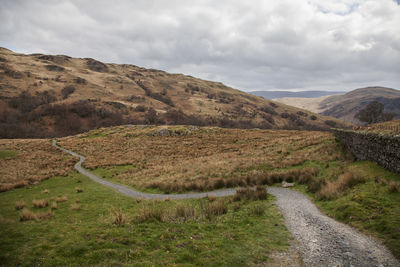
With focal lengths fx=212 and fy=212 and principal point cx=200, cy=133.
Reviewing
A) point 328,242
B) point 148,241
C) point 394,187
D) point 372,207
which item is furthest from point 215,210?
point 394,187

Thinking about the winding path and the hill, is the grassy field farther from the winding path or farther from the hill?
the hill

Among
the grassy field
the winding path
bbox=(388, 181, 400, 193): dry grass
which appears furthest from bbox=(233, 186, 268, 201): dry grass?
bbox=(388, 181, 400, 193): dry grass

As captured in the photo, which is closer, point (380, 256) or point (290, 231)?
point (380, 256)

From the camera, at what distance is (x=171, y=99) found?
190 m

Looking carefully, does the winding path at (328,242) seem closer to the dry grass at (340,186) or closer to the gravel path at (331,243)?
the gravel path at (331,243)

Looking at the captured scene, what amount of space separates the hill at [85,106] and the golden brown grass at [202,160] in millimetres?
63465

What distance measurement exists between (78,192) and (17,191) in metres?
6.97

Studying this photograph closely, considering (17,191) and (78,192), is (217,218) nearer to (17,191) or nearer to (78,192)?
(78,192)

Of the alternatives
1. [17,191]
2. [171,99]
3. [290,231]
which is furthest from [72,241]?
[171,99]

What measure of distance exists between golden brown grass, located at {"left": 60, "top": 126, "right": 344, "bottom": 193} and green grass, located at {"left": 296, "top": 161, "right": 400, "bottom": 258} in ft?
18.7

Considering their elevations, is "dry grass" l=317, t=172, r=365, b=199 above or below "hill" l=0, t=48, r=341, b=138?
below

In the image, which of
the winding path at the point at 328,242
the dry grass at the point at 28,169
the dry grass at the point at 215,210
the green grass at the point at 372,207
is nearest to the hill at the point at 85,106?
the dry grass at the point at 28,169

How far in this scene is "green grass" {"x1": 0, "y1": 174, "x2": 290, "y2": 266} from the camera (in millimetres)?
7477

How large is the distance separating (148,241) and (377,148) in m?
17.6
